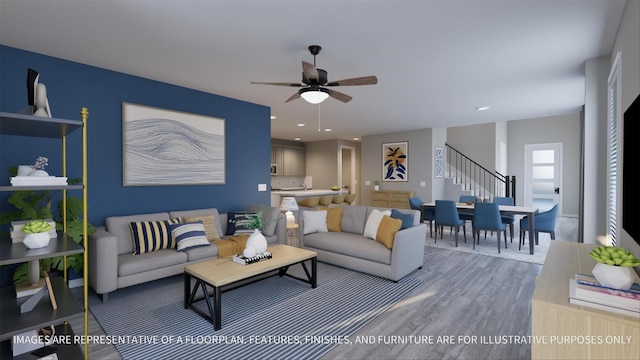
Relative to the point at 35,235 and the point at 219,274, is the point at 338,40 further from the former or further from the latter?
the point at 35,235

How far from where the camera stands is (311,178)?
11.2 metres

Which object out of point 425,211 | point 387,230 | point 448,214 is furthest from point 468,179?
point 387,230

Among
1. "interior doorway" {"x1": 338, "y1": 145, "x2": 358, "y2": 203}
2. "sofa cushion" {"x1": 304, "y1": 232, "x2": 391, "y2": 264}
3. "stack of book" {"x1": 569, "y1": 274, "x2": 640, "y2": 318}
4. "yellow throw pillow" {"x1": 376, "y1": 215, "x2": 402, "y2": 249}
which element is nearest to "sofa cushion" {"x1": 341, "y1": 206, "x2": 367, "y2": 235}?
"sofa cushion" {"x1": 304, "y1": 232, "x2": 391, "y2": 264}

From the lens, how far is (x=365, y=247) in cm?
393

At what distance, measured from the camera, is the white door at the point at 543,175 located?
29.9 feet

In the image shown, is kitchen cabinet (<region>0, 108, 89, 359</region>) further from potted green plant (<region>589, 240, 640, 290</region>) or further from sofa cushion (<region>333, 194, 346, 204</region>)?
sofa cushion (<region>333, 194, 346, 204</region>)

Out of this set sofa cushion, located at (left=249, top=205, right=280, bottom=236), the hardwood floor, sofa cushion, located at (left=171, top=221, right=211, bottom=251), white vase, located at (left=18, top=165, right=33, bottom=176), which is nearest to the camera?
white vase, located at (left=18, top=165, right=33, bottom=176)

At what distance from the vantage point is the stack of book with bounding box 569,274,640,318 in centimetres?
130

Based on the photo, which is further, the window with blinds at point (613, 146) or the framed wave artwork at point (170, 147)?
the framed wave artwork at point (170, 147)

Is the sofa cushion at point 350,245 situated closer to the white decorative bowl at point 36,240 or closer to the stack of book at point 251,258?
the stack of book at point 251,258

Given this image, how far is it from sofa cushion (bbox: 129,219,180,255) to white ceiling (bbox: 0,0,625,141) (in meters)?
1.90

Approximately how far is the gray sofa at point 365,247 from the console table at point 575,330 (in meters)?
2.14

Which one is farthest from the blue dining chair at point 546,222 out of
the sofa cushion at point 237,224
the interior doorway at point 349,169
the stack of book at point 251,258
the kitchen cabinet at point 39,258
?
the interior doorway at point 349,169

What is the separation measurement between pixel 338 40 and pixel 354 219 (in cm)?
265
